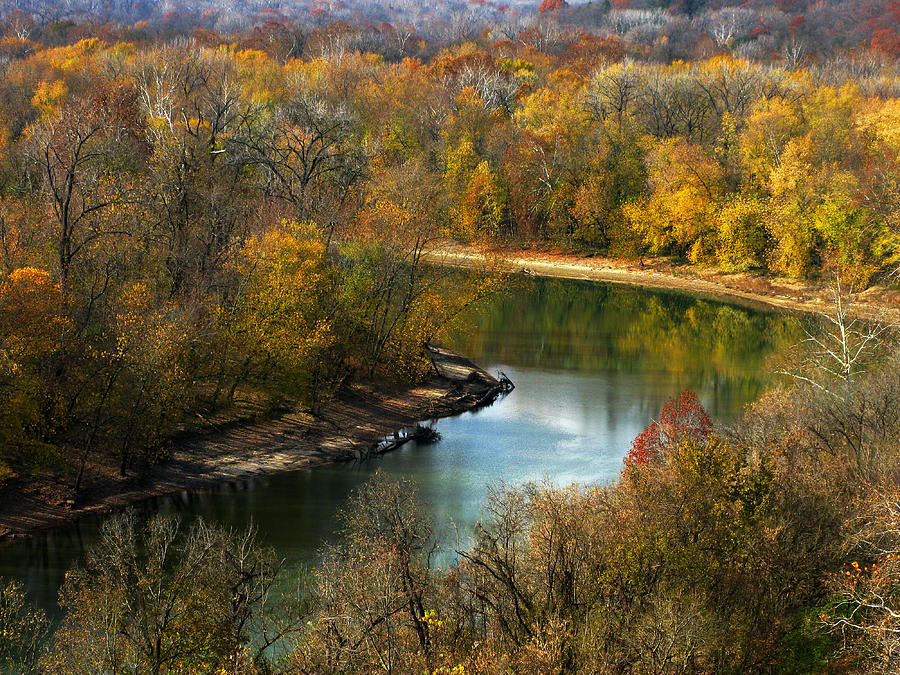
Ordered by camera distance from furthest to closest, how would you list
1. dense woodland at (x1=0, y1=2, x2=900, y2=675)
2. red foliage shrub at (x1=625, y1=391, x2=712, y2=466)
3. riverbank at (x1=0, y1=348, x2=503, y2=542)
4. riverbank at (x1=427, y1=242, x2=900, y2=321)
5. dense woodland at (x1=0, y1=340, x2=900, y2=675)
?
riverbank at (x1=427, y1=242, x2=900, y2=321) → riverbank at (x1=0, y1=348, x2=503, y2=542) → red foliage shrub at (x1=625, y1=391, x2=712, y2=466) → dense woodland at (x1=0, y1=2, x2=900, y2=675) → dense woodland at (x1=0, y1=340, x2=900, y2=675)

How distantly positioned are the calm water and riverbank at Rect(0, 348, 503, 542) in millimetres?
901

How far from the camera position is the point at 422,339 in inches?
1799

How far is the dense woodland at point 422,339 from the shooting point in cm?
1691

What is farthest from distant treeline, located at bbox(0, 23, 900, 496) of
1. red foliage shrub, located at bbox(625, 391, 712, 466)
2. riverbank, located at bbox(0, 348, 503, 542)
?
red foliage shrub, located at bbox(625, 391, 712, 466)

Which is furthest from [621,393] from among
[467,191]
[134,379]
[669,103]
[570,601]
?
[669,103]

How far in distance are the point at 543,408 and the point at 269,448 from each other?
13.4m

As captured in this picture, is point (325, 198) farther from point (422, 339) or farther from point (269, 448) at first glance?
point (269, 448)

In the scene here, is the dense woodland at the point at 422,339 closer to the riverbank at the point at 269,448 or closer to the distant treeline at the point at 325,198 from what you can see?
the distant treeline at the point at 325,198

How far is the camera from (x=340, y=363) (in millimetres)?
43031

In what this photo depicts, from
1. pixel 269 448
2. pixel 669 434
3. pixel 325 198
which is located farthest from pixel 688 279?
pixel 669 434

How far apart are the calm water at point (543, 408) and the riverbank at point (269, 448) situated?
901 millimetres

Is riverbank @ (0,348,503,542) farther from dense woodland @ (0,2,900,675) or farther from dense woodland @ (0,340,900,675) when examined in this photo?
dense woodland @ (0,340,900,675)

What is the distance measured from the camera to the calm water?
29812mm

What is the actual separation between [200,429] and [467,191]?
53.8 metres
